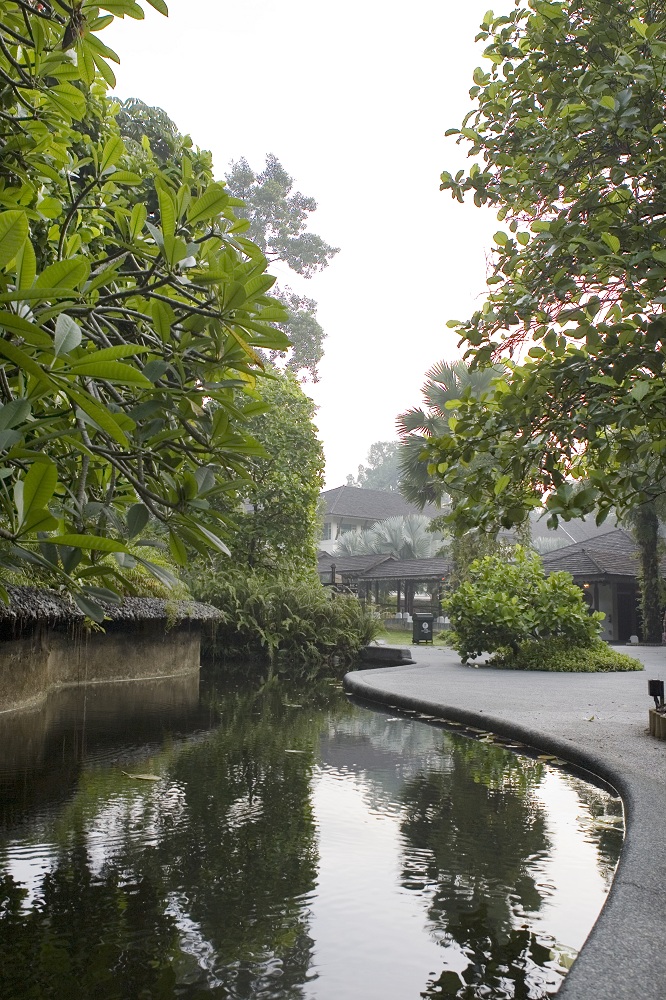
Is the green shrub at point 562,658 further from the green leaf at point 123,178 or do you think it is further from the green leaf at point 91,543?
the green leaf at point 91,543

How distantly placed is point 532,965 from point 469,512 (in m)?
1.84

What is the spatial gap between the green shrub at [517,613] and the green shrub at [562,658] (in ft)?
0.46

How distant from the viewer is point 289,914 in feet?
9.95

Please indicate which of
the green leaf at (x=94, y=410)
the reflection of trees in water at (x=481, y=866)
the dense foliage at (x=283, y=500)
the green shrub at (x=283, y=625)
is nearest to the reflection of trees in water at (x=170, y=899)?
the reflection of trees in water at (x=481, y=866)

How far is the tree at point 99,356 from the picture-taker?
1463 millimetres

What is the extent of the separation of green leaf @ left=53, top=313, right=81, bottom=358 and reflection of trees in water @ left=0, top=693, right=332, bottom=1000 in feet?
6.38

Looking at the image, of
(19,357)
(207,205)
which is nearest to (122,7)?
(207,205)

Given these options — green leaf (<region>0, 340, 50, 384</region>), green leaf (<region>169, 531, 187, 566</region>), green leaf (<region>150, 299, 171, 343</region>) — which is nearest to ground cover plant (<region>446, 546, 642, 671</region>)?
green leaf (<region>169, 531, 187, 566</region>)

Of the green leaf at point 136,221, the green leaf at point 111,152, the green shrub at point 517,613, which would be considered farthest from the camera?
the green shrub at point 517,613

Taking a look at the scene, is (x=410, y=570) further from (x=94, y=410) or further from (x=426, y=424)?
(x=94, y=410)

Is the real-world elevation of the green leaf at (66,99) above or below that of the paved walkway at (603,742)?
above

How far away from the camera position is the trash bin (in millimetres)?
23109

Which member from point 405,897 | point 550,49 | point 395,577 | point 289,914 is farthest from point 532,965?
point 395,577

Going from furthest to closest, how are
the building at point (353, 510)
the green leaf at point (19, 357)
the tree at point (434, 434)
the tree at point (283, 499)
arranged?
the building at point (353, 510)
the tree at point (434, 434)
the tree at point (283, 499)
the green leaf at point (19, 357)
